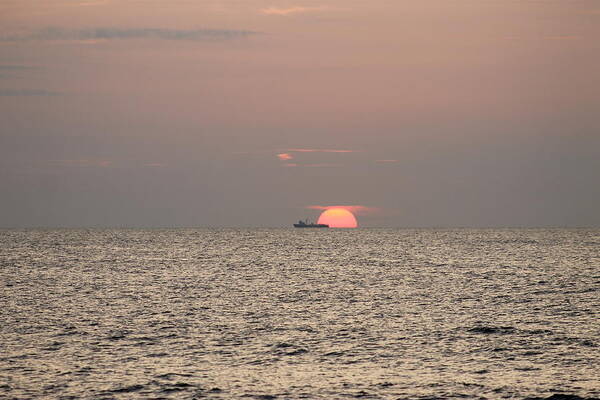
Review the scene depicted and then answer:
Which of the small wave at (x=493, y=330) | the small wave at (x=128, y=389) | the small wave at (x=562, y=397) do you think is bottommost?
the small wave at (x=562, y=397)

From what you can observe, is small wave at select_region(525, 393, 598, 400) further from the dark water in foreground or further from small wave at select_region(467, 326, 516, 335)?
small wave at select_region(467, 326, 516, 335)

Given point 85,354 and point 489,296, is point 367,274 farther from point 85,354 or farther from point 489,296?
point 85,354

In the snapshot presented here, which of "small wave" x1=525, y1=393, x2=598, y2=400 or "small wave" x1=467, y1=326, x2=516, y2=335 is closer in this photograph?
"small wave" x1=525, y1=393, x2=598, y2=400

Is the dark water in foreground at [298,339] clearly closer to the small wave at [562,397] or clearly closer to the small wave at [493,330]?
the small wave at [493,330]

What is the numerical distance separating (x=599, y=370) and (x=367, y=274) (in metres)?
69.8

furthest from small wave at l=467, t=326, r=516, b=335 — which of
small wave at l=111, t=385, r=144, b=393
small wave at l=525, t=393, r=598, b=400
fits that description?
small wave at l=111, t=385, r=144, b=393

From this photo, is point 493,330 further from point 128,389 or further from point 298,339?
point 128,389

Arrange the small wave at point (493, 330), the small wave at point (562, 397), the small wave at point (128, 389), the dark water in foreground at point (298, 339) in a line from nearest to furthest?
the small wave at point (562, 397)
the small wave at point (128, 389)
the dark water in foreground at point (298, 339)
the small wave at point (493, 330)

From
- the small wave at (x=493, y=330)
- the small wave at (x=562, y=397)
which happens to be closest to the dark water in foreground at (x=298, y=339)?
the small wave at (x=493, y=330)

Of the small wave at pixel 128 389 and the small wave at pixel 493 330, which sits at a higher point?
the small wave at pixel 493 330

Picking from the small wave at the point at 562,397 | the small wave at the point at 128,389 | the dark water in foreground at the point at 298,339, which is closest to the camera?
the small wave at the point at 562,397

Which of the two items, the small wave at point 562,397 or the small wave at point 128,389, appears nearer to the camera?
the small wave at point 562,397

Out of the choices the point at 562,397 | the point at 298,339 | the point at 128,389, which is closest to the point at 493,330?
the point at 298,339

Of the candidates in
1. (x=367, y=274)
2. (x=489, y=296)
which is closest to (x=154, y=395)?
(x=489, y=296)
